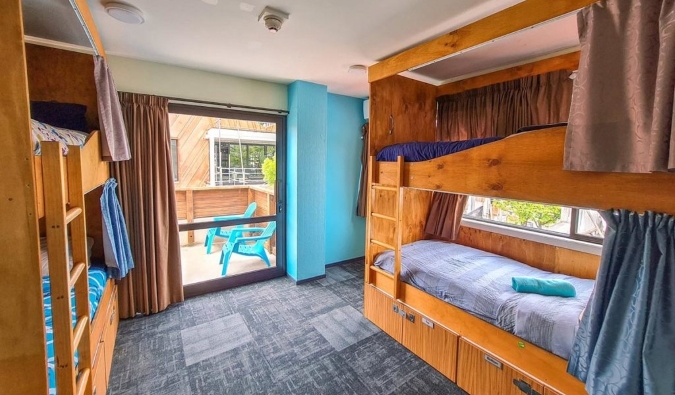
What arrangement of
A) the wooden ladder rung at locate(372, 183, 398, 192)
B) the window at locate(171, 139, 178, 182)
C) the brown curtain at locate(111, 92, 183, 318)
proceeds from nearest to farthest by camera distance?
the wooden ladder rung at locate(372, 183, 398, 192), the brown curtain at locate(111, 92, 183, 318), the window at locate(171, 139, 178, 182)

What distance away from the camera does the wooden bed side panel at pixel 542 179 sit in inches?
44.9

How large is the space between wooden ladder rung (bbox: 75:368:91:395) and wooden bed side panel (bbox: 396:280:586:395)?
81.3 inches

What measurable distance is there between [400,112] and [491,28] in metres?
1.28

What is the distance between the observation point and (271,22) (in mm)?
1830

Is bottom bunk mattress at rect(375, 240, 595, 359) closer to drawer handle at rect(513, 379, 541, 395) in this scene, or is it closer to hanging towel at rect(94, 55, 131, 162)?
drawer handle at rect(513, 379, 541, 395)

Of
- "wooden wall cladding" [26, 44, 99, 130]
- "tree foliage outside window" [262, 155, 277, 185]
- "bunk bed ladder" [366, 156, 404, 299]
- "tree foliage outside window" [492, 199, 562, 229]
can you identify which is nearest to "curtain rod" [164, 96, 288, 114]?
"tree foliage outside window" [262, 155, 277, 185]

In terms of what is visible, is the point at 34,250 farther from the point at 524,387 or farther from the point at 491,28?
the point at 524,387

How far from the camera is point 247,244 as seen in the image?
364cm

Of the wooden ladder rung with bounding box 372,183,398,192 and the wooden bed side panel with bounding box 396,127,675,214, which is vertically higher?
the wooden bed side panel with bounding box 396,127,675,214

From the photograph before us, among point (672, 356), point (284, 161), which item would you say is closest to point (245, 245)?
point (284, 161)

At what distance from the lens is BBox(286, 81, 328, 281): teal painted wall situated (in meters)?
3.40

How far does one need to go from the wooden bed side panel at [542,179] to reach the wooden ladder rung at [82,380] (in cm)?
219

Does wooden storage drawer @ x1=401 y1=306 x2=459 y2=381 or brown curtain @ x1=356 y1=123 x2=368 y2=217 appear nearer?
wooden storage drawer @ x1=401 y1=306 x2=459 y2=381

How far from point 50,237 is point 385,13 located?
2.08m
